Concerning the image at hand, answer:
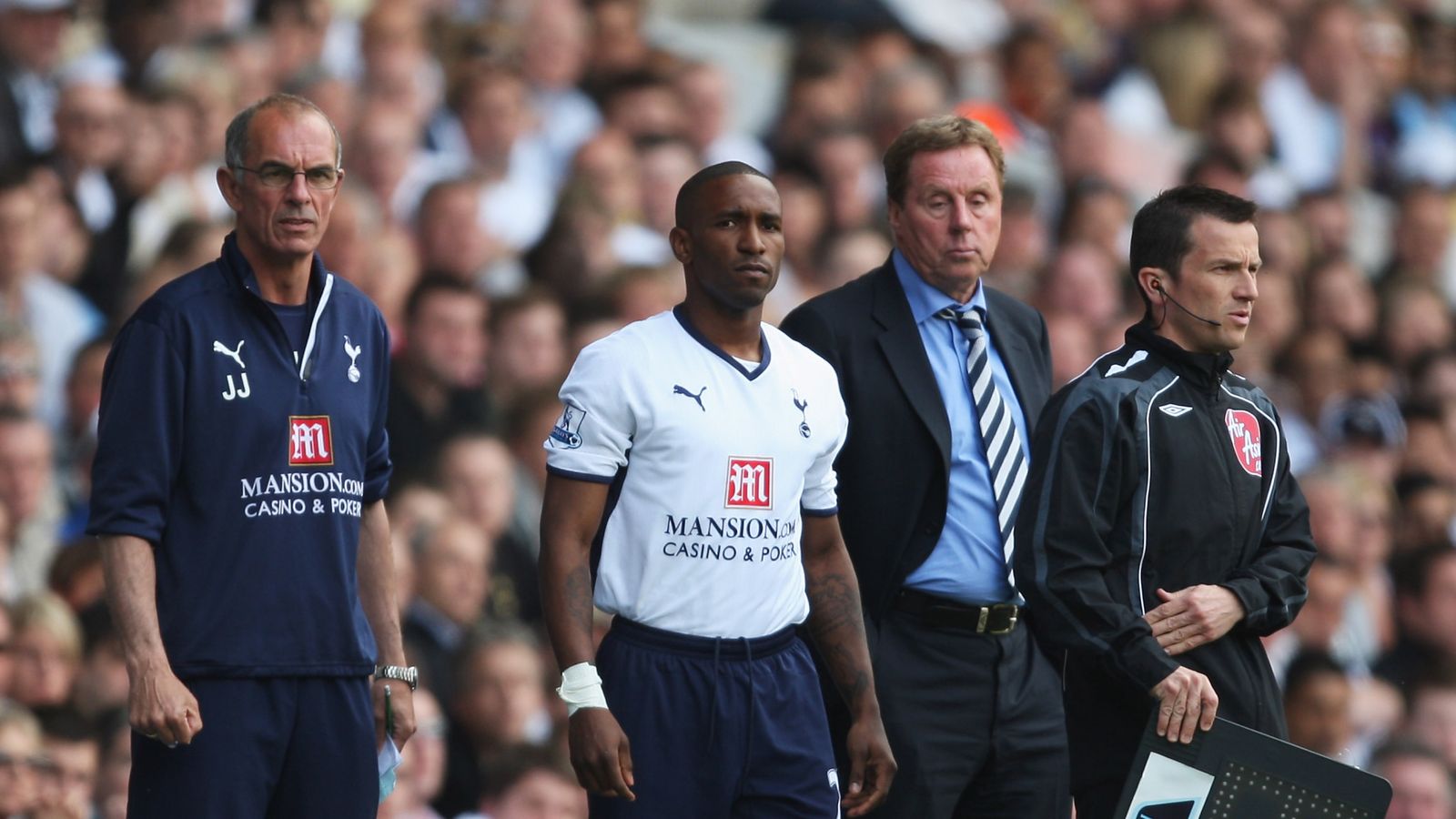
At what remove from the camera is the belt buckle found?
5586mm

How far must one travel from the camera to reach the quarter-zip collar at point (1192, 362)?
5.11 metres

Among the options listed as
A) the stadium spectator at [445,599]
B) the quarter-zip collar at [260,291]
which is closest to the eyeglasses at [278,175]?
the quarter-zip collar at [260,291]

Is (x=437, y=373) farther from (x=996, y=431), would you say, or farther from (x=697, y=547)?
(x=697, y=547)

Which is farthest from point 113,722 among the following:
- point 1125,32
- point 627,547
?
point 1125,32

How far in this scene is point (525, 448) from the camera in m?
8.90

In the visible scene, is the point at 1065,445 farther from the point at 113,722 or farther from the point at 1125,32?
the point at 1125,32

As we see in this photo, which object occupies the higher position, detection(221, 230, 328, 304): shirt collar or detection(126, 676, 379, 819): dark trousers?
detection(221, 230, 328, 304): shirt collar

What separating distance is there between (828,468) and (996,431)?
2.06ft

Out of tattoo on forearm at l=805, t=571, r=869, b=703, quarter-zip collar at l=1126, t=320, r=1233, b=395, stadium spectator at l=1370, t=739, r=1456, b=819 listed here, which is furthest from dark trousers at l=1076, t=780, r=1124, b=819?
stadium spectator at l=1370, t=739, r=1456, b=819

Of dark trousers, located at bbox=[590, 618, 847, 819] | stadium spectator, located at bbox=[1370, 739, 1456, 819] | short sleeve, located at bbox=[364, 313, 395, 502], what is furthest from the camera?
stadium spectator, located at bbox=[1370, 739, 1456, 819]

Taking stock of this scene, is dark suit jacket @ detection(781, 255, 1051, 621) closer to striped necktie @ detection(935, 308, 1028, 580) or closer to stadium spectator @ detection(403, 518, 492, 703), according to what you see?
striped necktie @ detection(935, 308, 1028, 580)

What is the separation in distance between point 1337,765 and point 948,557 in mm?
1140

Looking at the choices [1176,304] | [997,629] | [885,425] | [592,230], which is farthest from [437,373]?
[1176,304]

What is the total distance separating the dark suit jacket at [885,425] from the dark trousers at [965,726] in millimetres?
147
